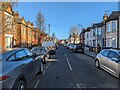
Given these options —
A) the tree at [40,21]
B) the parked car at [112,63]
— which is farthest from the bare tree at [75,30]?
the parked car at [112,63]

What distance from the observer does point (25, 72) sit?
593 cm

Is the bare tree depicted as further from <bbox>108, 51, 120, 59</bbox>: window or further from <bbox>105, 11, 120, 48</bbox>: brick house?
<bbox>108, 51, 120, 59</bbox>: window

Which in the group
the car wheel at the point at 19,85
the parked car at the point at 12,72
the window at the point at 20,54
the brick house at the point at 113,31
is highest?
the brick house at the point at 113,31

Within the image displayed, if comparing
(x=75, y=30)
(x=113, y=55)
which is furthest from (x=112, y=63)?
(x=75, y=30)

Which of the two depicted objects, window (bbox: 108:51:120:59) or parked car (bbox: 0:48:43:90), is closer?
parked car (bbox: 0:48:43:90)

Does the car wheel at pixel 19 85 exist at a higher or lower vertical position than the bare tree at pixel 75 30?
lower

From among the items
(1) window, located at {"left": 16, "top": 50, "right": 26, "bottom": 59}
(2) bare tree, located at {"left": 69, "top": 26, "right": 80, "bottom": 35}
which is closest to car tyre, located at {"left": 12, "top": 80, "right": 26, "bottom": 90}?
(1) window, located at {"left": 16, "top": 50, "right": 26, "bottom": 59}

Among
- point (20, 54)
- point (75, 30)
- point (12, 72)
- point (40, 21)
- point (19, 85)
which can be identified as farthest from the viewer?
point (75, 30)

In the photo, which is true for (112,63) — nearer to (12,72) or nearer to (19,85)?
(19,85)

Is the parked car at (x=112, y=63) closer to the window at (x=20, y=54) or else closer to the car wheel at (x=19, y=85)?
the window at (x=20, y=54)

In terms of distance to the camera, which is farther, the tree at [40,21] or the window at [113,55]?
the tree at [40,21]

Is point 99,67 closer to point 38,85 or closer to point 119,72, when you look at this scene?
point 119,72

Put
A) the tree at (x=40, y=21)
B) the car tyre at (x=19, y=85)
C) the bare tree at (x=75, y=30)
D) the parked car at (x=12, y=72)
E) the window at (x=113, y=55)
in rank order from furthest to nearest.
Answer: the bare tree at (x=75, y=30)
the tree at (x=40, y=21)
the window at (x=113, y=55)
the car tyre at (x=19, y=85)
the parked car at (x=12, y=72)

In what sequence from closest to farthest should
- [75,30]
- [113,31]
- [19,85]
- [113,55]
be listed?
[19,85]
[113,55]
[113,31]
[75,30]
